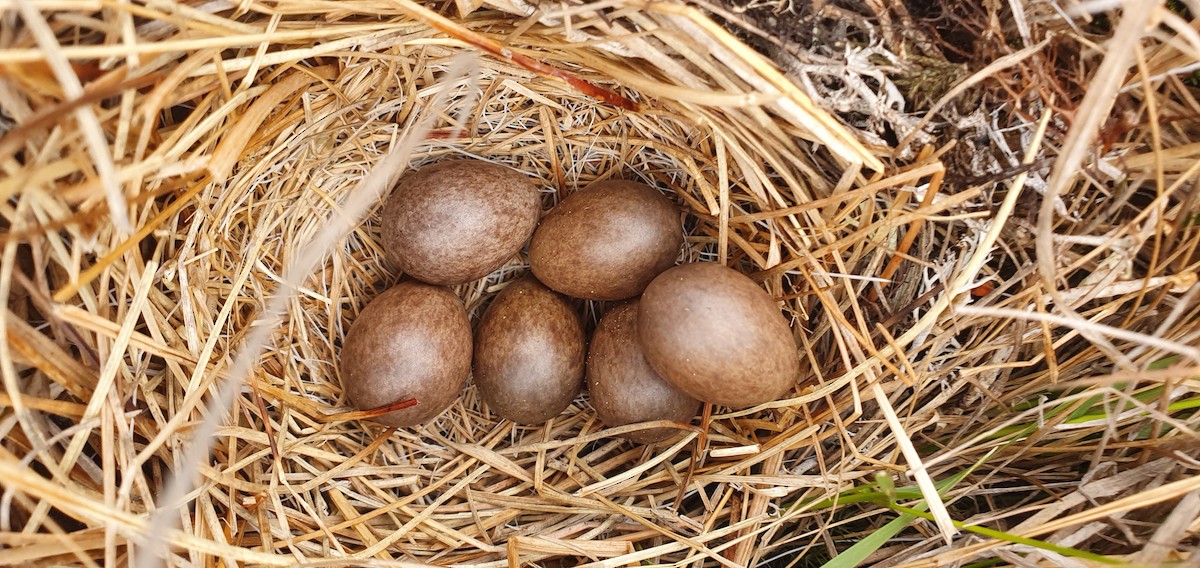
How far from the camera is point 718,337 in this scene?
136 cm

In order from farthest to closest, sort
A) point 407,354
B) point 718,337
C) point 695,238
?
point 695,238 → point 407,354 → point 718,337

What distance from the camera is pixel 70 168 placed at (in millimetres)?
1078

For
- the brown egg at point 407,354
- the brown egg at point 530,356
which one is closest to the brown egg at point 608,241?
the brown egg at point 530,356

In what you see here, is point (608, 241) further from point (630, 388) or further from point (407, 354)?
point (407, 354)

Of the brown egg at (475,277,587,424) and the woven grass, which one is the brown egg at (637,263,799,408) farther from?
the brown egg at (475,277,587,424)

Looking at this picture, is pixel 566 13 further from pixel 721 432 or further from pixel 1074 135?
pixel 721 432

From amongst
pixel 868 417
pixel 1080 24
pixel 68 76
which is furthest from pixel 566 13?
pixel 868 417

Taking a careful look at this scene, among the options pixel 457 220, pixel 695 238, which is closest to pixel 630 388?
pixel 695 238

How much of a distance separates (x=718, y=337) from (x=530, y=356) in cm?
45

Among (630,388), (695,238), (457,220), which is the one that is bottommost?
(630,388)

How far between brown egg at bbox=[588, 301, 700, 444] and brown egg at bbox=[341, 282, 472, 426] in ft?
1.00

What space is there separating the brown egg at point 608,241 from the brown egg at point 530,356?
71 mm

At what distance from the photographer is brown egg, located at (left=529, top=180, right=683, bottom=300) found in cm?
155

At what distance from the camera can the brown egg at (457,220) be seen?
5.12ft
